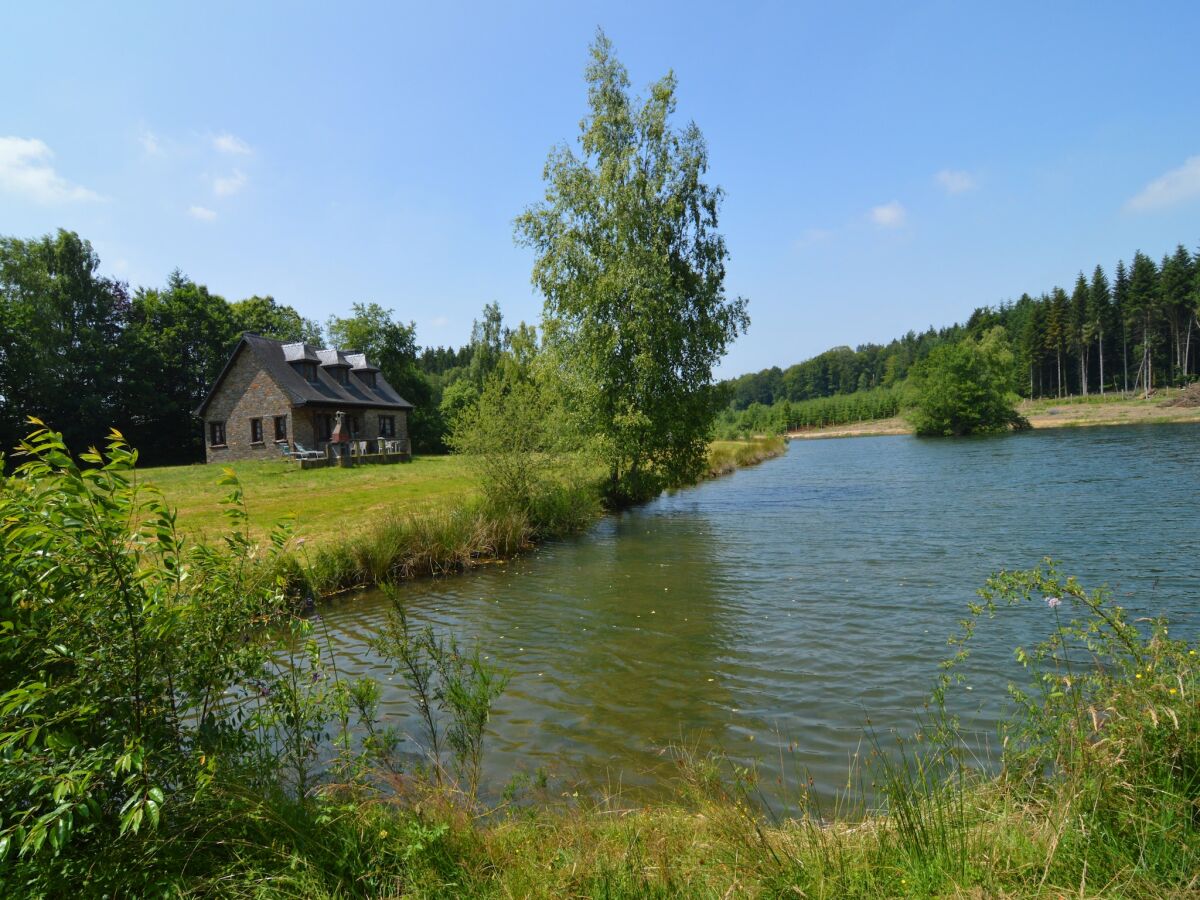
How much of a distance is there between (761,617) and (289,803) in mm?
7982

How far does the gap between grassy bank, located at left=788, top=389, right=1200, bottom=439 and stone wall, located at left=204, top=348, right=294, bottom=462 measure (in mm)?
79386

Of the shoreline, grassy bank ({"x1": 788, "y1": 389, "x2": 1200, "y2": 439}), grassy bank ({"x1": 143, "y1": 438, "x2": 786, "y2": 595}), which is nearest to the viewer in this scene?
the shoreline

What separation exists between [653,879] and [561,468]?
16.7 m

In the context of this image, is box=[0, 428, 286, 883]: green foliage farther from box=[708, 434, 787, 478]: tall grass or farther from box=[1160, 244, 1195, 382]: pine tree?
box=[1160, 244, 1195, 382]: pine tree

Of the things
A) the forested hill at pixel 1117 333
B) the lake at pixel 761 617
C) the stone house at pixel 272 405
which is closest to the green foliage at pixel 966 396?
the forested hill at pixel 1117 333

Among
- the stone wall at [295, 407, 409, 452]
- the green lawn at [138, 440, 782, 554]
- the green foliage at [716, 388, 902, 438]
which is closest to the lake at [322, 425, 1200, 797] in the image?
the green lawn at [138, 440, 782, 554]

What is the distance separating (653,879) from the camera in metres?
3.17

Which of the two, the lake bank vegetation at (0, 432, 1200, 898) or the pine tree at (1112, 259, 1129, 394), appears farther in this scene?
the pine tree at (1112, 259, 1129, 394)

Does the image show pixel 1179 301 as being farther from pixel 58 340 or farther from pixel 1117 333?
pixel 58 340

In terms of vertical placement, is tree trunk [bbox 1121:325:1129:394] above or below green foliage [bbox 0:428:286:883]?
above

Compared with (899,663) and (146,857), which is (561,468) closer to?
(899,663)

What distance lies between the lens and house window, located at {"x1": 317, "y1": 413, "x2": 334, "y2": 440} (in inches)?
1485

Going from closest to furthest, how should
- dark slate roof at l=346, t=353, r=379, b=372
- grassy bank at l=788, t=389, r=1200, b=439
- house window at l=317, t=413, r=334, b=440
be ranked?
1. house window at l=317, t=413, r=334, b=440
2. dark slate roof at l=346, t=353, r=379, b=372
3. grassy bank at l=788, t=389, r=1200, b=439

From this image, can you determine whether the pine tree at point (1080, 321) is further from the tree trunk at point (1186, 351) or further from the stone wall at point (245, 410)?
the stone wall at point (245, 410)
